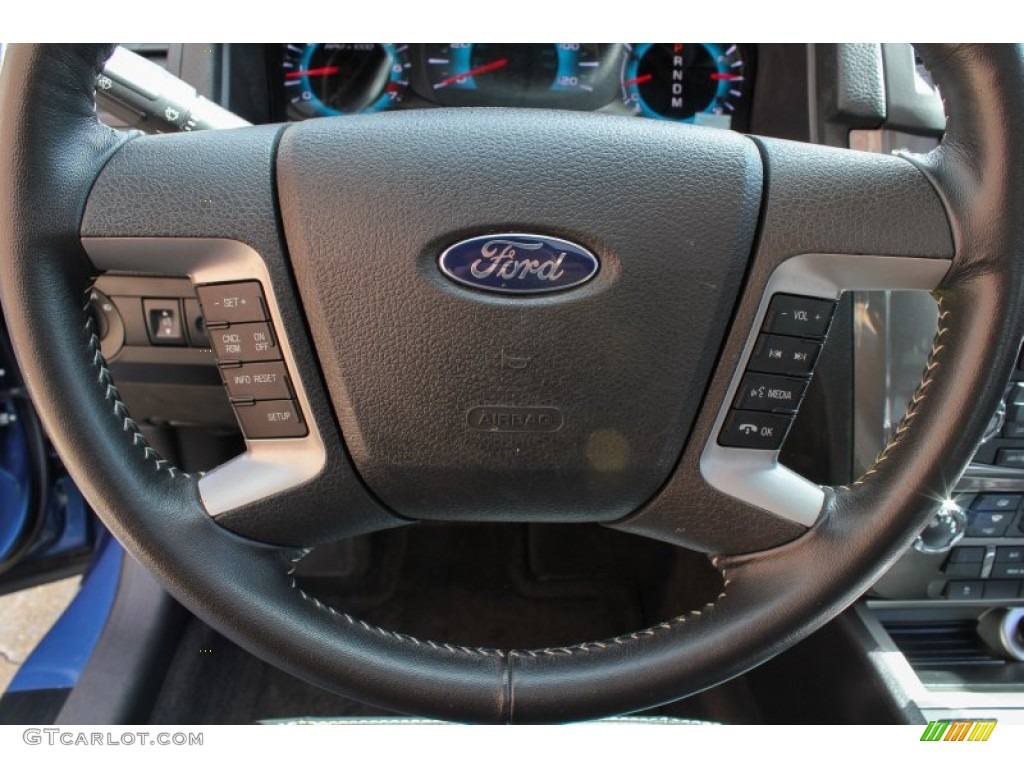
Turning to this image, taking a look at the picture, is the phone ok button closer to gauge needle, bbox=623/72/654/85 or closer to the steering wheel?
the steering wheel

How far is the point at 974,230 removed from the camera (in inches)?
29.0

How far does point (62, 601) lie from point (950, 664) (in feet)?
6.10

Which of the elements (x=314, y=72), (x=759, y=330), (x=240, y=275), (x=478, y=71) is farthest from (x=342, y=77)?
(x=759, y=330)

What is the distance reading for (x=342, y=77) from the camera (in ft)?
4.41

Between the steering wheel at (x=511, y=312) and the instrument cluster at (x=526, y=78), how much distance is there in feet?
1.86

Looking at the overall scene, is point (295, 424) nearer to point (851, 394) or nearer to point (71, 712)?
point (851, 394)

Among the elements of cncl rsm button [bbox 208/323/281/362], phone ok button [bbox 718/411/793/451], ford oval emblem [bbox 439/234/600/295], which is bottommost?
phone ok button [bbox 718/411/793/451]

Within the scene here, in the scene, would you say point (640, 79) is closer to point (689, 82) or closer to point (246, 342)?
point (689, 82)
